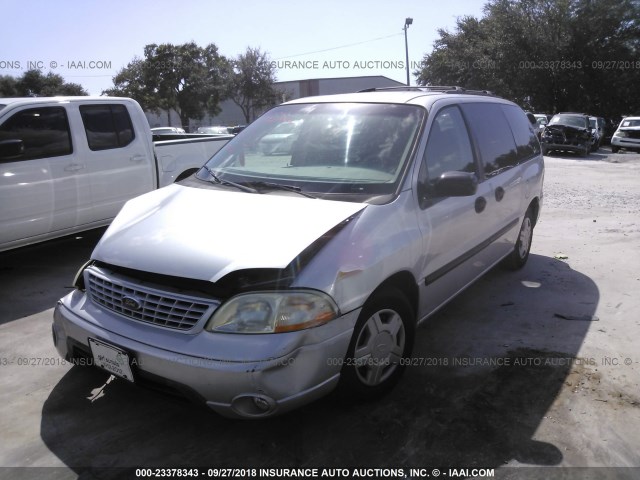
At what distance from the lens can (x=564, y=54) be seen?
32062 millimetres

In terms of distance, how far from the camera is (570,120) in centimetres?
2244

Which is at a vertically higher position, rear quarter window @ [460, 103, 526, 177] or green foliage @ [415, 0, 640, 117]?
green foliage @ [415, 0, 640, 117]

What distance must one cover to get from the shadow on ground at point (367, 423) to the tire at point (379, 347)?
150 millimetres

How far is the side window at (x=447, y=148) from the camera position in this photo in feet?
11.3

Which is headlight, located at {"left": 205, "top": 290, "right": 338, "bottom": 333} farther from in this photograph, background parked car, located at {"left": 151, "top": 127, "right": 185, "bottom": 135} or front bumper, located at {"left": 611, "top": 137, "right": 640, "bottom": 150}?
front bumper, located at {"left": 611, "top": 137, "right": 640, "bottom": 150}

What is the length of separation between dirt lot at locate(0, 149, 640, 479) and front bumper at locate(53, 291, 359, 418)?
0.84 feet

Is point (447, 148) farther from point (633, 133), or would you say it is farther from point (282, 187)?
point (633, 133)

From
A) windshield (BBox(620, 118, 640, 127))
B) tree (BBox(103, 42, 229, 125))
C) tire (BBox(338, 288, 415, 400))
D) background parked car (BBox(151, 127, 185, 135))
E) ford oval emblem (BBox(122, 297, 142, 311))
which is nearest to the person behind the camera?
ford oval emblem (BBox(122, 297, 142, 311))

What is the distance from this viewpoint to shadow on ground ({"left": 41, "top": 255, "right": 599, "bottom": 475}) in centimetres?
266

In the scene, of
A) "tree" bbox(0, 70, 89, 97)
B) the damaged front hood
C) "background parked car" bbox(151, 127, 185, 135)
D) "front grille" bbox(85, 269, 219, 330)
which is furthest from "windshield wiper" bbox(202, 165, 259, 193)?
"tree" bbox(0, 70, 89, 97)

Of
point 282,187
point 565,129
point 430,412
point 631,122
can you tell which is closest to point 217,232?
point 282,187

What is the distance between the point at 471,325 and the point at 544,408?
1237mm

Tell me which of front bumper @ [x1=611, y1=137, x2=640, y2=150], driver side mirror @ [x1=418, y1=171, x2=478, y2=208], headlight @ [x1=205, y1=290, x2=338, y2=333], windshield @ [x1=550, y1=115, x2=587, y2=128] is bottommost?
headlight @ [x1=205, y1=290, x2=338, y2=333]

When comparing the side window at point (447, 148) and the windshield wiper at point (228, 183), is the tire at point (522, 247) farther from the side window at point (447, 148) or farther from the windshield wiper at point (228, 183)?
the windshield wiper at point (228, 183)
